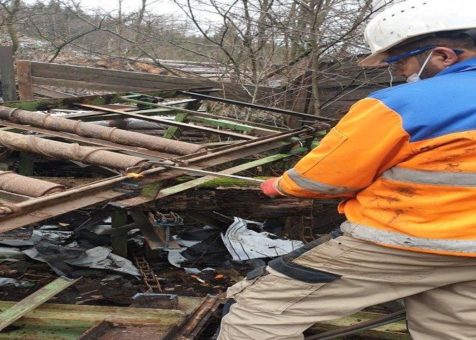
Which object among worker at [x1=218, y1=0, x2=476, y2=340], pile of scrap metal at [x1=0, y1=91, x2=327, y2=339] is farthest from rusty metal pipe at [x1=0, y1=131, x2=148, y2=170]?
worker at [x1=218, y1=0, x2=476, y2=340]

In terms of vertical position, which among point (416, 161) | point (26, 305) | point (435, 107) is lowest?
point (26, 305)

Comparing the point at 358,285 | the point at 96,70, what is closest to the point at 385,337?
the point at 358,285

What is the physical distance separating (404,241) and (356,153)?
Answer: 0.35 m

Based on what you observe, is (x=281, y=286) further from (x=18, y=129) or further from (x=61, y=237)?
(x=61, y=237)

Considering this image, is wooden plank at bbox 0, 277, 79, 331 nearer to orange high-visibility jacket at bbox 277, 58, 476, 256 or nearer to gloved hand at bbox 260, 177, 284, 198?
gloved hand at bbox 260, 177, 284, 198

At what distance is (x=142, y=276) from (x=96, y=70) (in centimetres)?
363

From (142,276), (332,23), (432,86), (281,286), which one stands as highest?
(332,23)

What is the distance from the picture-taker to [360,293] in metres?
1.99

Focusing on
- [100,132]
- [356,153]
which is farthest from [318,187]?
[100,132]

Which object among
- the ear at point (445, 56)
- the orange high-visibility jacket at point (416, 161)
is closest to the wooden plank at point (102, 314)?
the orange high-visibility jacket at point (416, 161)

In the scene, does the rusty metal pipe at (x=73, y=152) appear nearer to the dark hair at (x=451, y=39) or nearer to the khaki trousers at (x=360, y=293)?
the khaki trousers at (x=360, y=293)

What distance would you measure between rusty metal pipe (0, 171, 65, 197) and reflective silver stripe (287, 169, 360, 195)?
108 centimetres

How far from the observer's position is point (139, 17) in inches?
507

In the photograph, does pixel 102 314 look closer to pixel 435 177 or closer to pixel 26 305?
pixel 26 305
